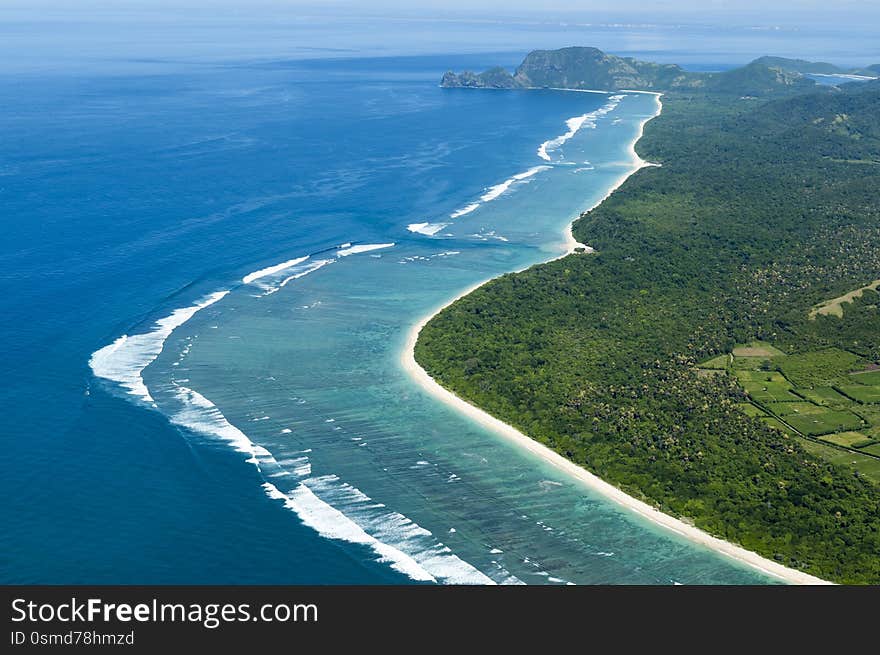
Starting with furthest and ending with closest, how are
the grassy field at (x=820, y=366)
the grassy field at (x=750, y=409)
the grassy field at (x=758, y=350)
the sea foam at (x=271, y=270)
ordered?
the sea foam at (x=271, y=270)
the grassy field at (x=758, y=350)
the grassy field at (x=820, y=366)
the grassy field at (x=750, y=409)

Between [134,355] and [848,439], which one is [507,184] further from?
[848,439]

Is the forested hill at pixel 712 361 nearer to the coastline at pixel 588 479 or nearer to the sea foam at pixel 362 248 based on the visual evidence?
the coastline at pixel 588 479

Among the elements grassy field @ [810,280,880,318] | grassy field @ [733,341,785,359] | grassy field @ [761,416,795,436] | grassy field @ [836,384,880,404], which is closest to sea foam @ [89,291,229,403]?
grassy field @ [761,416,795,436]

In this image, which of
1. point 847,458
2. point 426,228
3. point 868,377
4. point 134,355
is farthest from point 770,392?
point 426,228

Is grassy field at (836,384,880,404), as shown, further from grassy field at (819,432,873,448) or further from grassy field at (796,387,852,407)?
grassy field at (819,432,873,448)

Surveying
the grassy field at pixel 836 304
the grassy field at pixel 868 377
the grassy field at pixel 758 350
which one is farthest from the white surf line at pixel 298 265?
the grassy field at pixel 868 377

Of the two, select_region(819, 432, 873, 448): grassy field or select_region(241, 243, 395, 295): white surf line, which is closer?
select_region(819, 432, 873, 448): grassy field

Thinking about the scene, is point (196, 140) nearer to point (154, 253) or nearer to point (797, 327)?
point (154, 253)
